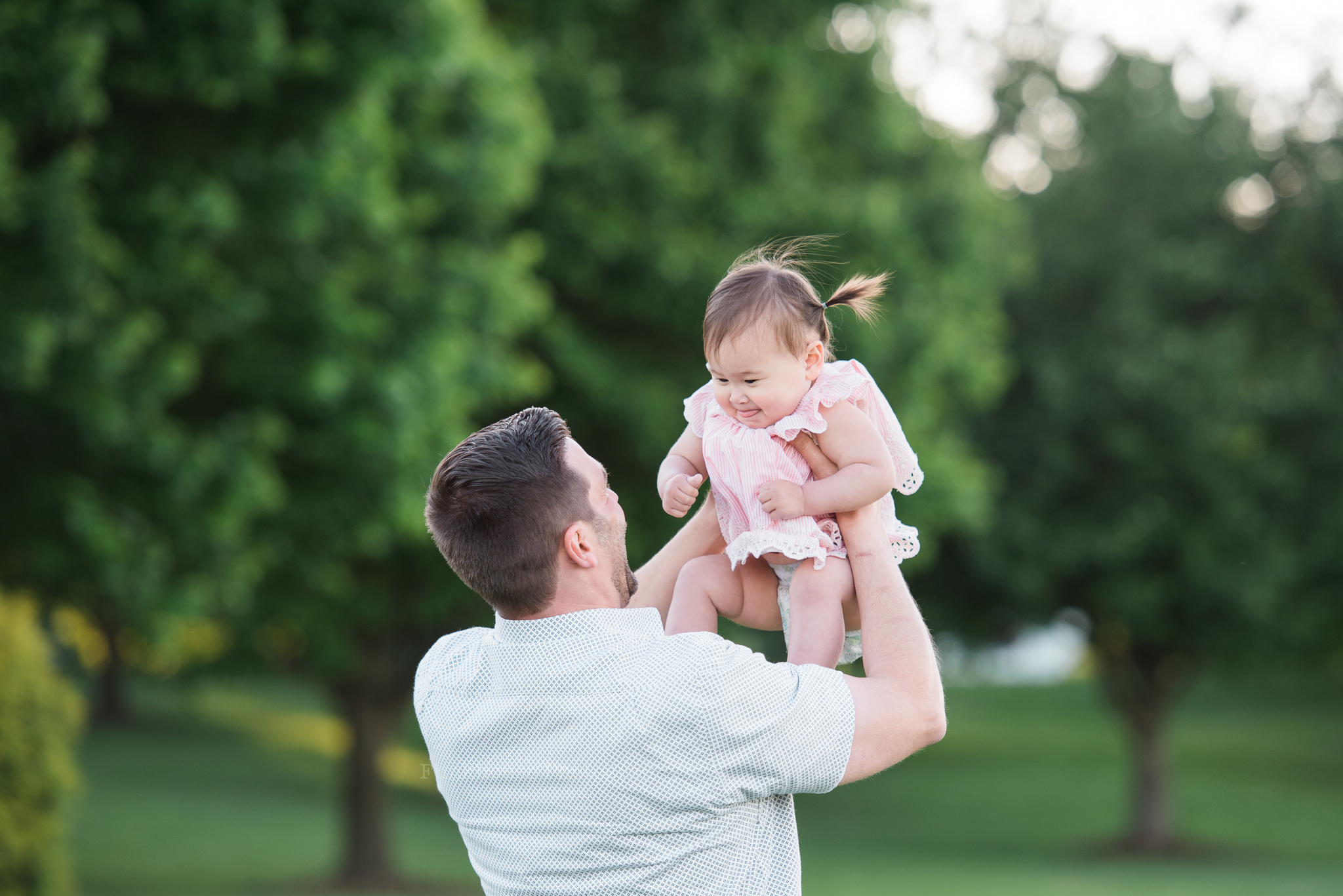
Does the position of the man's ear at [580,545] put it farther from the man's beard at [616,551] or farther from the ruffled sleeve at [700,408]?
the ruffled sleeve at [700,408]

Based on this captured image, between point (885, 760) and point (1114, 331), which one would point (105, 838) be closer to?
point (1114, 331)

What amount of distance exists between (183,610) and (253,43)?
10.5 feet

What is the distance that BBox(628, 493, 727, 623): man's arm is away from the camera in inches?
102

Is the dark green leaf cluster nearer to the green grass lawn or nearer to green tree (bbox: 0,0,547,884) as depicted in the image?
green tree (bbox: 0,0,547,884)

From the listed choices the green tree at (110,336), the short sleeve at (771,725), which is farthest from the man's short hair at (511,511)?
the green tree at (110,336)

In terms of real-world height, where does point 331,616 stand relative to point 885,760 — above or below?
above

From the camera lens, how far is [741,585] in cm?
254

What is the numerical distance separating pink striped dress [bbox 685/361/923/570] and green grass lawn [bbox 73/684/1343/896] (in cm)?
1445

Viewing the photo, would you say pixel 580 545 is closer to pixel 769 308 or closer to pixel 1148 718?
pixel 769 308

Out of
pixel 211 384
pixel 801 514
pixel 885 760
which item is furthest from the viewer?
pixel 211 384

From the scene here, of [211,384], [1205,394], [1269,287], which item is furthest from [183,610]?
[1269,287]

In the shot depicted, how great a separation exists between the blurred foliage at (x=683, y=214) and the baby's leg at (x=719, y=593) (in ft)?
27.1

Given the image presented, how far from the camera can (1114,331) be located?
1714 centimetres

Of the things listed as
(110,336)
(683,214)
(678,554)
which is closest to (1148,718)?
(683,214)
